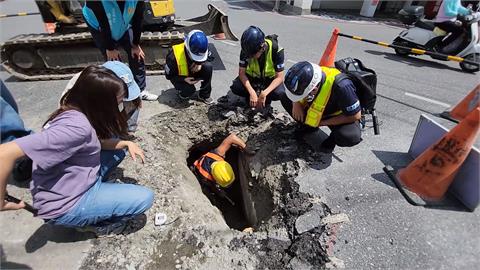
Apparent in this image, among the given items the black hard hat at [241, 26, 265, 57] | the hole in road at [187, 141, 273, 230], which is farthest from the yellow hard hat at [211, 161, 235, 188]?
the black hard hat at [241, 26, 265, 57]

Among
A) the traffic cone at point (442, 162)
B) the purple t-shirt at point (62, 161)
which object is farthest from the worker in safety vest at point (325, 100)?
the purple t-shirt at point (62, 161)

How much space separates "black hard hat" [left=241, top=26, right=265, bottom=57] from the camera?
11.9 feet

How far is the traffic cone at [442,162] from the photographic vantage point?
2.45 metres

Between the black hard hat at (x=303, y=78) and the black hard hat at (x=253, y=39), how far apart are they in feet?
3.43

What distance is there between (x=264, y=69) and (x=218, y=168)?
1.66 meters

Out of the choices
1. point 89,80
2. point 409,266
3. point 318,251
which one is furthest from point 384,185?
point 89,80

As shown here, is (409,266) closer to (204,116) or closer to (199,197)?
(199,197)

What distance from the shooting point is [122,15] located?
11.8 feet

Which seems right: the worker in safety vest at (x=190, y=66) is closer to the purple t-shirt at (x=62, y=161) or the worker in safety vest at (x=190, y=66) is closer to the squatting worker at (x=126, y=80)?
the squatting worker at (x=126, y=80)

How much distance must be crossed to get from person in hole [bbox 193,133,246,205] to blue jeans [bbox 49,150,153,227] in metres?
1.13

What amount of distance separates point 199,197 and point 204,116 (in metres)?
1.48

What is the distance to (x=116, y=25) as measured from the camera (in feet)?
11.9

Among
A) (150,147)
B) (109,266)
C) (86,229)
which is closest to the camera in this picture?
(109,266)

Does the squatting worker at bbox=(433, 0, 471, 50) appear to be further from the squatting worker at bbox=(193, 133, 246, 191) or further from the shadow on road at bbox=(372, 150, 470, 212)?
the squatting worker at bbox=(193, 133, 246, 191)
